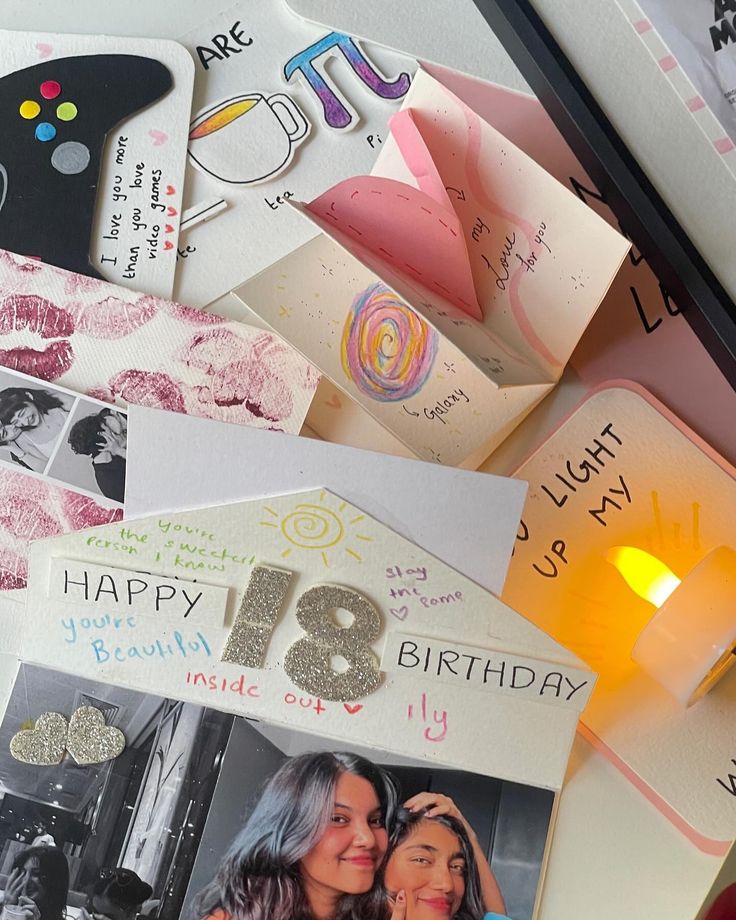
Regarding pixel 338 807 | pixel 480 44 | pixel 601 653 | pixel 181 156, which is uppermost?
pixel 480 44

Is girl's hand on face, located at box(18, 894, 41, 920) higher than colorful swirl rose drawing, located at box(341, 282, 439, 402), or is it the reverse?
colorful swirl rose drawing, located at box(341, 282, 439, 402)

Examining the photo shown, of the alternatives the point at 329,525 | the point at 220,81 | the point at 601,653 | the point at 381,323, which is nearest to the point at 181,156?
the point at 220,81

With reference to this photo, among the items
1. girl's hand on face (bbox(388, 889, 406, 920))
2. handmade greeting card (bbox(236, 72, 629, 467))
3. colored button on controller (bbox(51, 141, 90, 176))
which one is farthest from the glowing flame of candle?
colored button on controller (bbox(51, 141, 90, 176))

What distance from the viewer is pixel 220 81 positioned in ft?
2.45

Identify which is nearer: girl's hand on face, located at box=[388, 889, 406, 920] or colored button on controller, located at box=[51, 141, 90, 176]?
girl's hand on face, located at box=[388, 889, 406, 920]

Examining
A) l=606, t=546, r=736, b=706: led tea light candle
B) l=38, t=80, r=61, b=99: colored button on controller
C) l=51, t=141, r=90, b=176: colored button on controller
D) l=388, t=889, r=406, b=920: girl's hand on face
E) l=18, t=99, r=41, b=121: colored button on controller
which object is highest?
l=38, t=80, r=61, b=99: colored button on controller

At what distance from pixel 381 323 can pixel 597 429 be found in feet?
0.53

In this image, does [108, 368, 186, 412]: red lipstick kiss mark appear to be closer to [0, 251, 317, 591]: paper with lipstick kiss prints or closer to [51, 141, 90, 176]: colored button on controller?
[0, 251, 317, 591]: paper with lipstick kiss prints

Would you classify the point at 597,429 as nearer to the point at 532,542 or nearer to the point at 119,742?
the point at 532,542

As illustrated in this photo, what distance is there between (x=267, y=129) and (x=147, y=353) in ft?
0.64

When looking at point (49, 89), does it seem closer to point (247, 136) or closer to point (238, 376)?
point (247, 136)

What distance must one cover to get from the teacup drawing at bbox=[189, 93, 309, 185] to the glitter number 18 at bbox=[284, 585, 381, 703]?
327 millimetres

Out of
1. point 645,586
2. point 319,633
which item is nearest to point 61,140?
point 319,633

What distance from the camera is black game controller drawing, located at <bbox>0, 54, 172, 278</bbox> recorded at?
713mm
